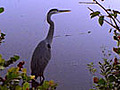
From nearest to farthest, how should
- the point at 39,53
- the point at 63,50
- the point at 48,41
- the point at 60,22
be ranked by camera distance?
the point at 39,53
the point at 48,41
the point at 63,50
the point at 60,22

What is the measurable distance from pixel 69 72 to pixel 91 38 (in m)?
0.88

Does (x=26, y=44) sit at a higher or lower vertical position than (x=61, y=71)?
higher

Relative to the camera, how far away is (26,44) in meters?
2.80

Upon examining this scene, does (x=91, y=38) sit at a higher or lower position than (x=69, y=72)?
higher

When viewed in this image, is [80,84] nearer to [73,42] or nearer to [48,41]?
[48,41]

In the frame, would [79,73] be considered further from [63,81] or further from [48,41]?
[48,41]

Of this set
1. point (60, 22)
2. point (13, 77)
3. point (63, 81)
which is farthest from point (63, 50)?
point (13, 77)

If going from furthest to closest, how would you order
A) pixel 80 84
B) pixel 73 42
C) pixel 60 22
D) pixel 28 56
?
pixel 60 22 < pixel 73 42 < pixel 28 56 < pixel 80 84

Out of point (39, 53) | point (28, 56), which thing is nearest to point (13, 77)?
point (39, 53)

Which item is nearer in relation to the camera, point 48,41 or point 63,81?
point 48,41

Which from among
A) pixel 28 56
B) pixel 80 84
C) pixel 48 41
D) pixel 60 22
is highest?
pixel 60 22

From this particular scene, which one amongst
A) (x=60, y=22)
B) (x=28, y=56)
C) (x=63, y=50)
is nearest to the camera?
(x=28, y=56)

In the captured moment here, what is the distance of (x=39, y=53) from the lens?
1.67 m

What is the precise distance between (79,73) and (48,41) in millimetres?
748
